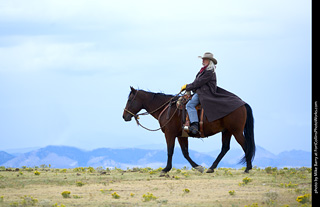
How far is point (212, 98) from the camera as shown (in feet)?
54.0

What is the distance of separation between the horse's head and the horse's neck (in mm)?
295

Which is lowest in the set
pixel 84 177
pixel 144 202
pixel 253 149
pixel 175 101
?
pixel 144 202

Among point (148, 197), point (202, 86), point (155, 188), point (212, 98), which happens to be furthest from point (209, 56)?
point (148, 197)

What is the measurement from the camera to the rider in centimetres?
1636

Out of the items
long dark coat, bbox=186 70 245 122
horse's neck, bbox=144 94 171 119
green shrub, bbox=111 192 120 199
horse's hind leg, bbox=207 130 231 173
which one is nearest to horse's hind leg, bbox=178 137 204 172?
horse's hind leg, bbox=207 130 231 173

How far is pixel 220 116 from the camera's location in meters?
16.2

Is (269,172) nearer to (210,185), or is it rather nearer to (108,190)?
(210,185)

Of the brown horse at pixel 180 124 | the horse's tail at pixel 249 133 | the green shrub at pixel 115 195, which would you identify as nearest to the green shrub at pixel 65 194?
the green shrub at pixel 115 195

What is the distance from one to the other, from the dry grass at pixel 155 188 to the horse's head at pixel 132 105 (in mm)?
1882

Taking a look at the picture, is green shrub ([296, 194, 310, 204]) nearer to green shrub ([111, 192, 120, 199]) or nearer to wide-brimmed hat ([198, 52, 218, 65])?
green shrub ([111, 192, 120, 199])

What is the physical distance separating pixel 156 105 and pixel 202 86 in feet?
5.66

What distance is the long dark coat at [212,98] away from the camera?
16266 millimetres

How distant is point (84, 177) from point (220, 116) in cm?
449

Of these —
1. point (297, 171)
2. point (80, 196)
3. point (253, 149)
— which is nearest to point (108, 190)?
point (80, 196)
